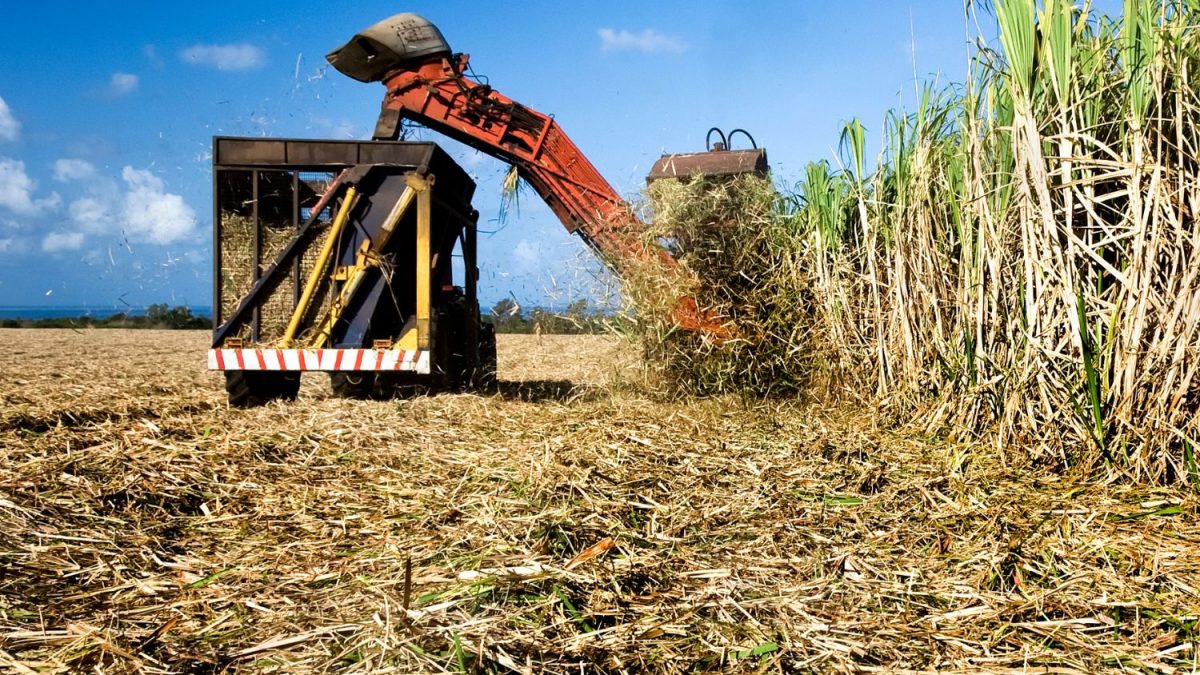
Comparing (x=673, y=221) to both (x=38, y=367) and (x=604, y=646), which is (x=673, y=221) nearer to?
(x=604, y=646)

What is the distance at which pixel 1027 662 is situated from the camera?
212cm

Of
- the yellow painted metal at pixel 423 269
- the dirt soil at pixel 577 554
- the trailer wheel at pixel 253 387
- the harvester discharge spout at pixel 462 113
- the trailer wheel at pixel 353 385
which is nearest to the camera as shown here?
the dirt soil at pixel 577 554

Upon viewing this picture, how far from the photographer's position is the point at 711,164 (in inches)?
254

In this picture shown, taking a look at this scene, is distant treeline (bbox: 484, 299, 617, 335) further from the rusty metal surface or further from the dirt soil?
the dirt soil

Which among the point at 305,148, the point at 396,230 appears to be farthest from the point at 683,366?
the point at 305,148

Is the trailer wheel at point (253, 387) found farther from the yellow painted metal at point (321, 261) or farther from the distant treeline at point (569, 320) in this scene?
the distant treeline at point (569, 320)

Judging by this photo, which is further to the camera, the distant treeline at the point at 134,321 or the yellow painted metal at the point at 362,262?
the distant treeline at the point at 134,321

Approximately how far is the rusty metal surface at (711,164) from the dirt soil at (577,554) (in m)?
2.17

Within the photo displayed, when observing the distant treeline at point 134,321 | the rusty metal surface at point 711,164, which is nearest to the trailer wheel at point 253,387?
the rusty metal surface at point 711,164

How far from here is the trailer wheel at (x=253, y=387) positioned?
6438 mm

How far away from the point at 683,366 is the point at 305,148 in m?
3.06

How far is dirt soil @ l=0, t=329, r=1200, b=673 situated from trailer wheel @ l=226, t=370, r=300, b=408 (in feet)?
4.91

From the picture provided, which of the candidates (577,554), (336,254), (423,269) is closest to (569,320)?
(423,269)

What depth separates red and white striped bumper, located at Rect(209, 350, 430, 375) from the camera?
20.5ft
